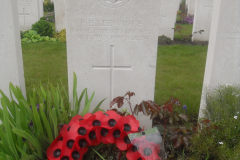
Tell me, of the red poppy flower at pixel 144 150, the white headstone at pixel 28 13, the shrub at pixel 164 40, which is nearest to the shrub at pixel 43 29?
the white headstone at pixel 28 13

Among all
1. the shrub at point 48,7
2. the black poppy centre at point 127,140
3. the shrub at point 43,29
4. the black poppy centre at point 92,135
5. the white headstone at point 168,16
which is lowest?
the black poppy centre at point 127,140

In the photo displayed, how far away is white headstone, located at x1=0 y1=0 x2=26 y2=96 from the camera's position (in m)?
2.31

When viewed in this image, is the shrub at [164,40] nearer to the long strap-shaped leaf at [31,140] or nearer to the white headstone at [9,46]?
the white headstone at [9,46]

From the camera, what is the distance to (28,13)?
8078mm

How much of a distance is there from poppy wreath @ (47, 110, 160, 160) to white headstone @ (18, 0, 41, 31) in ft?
23.7

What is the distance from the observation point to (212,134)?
6.83 feet

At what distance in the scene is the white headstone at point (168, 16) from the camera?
685cm

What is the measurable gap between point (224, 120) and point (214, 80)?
0.59m

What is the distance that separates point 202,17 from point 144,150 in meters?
6.27

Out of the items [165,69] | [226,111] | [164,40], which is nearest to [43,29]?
[164,40]

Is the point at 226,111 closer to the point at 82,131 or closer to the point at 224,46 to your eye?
the point at 224,46

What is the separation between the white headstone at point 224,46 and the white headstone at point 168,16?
15.3ft

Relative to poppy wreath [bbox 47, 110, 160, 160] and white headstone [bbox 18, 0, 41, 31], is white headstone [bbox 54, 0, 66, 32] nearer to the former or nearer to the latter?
white headstone [bbox 18, 0, 41, 31]

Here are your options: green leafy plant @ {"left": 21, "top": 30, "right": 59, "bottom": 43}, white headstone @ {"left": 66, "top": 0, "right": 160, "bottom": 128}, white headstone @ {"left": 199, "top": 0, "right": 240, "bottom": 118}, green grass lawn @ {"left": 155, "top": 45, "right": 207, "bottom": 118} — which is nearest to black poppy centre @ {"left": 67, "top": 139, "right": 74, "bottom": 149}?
white headstone @ {"left": 66, "top": 0, "right": 160, "bottom": 128}
